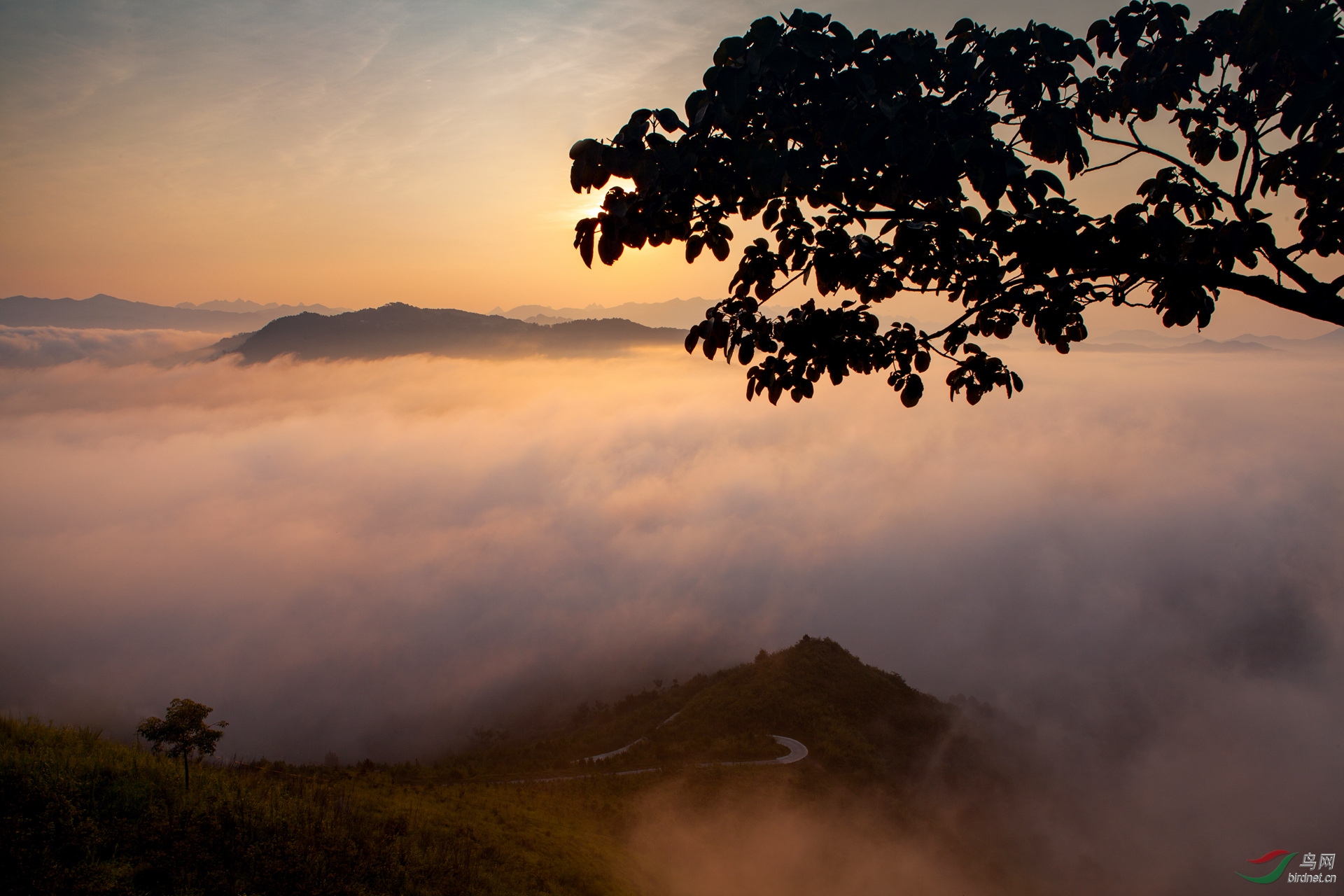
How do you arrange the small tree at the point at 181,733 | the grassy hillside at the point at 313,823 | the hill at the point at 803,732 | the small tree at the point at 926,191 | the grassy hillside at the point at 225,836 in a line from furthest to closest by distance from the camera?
the hill at the point at 803,732 → the small tree at the point at 181,733 → the grassy hillside at the point at 313,823 → the grassy hillside at the point at 225,836 → the small tree at the point at 926,191

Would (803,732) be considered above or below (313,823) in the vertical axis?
below

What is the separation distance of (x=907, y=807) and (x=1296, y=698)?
245207 millimetres

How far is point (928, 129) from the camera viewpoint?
5125 mm

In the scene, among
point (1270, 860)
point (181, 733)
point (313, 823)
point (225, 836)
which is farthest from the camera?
point (1270, 860)

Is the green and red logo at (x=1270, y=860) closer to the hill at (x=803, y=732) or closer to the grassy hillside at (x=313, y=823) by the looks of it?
the grassy hillside at (x=313, y=823)

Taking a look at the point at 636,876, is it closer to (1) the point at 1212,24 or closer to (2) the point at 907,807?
(1) the point at 1212,24

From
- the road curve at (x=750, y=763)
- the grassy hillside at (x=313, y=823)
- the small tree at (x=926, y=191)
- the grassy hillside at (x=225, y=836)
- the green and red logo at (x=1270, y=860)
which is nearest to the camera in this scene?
the small tree at (x=926, y=191)

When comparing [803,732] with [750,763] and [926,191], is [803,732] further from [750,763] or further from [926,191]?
[926,191]

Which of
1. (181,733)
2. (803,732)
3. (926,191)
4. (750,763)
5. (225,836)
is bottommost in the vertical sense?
(803,732)

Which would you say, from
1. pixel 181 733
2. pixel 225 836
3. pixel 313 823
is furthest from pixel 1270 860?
pixel 181 733

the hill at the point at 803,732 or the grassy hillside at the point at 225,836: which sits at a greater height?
the grassy hillside at the point at 225,836

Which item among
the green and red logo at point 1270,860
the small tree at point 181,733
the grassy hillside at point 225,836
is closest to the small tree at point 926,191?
the grassy hillside at point 225,836

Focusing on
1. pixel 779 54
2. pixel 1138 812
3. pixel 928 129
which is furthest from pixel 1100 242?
pixel 1138 812

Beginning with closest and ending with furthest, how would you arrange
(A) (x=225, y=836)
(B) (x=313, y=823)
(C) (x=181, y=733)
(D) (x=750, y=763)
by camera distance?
(A) (x=225, y=836), (B) (x=313, y=823), (C) (x=181, y=733), (D) (x=750, y=763)
